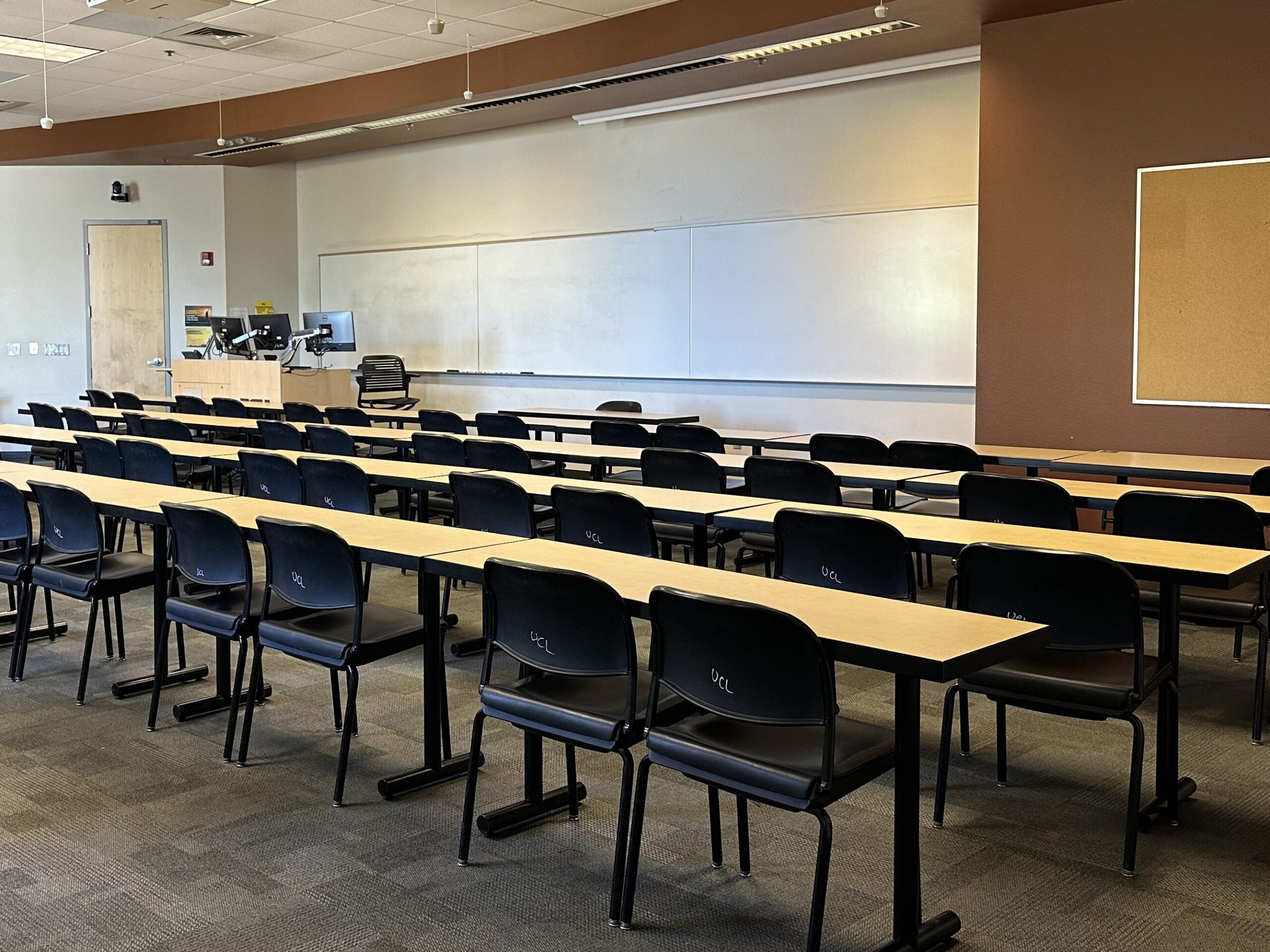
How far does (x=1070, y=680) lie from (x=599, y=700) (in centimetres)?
119

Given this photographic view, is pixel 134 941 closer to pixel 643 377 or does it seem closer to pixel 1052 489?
pixel 1052 489

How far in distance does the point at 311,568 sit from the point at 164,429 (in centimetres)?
505

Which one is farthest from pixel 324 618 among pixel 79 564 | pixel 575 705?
pixel 79 564

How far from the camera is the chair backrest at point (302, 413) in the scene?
8.70 metres

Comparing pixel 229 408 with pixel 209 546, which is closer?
pixel 209 546

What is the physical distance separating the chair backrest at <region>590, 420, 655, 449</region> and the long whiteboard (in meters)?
2.58

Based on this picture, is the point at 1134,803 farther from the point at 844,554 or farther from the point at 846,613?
the point at 844,554

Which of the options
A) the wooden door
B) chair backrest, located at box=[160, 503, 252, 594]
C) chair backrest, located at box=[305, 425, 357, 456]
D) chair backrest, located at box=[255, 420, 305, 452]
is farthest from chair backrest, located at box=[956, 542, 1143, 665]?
the wooden door

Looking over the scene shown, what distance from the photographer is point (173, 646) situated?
513cm

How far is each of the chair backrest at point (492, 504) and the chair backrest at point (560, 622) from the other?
4.98ft

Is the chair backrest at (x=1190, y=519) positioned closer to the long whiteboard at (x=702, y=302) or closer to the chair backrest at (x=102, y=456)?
the long whiteboard at (x=702, y=302)

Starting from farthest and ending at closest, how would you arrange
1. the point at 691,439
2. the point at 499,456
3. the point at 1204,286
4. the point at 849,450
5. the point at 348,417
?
the point at 348,417
the point at 691,439
the point at 1204,286
the point at 849,450
the point at 499,456

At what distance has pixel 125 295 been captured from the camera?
45.0ft

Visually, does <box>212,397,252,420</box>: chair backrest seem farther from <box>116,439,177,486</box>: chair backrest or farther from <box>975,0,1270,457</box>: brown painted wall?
<box>975,0,1270,457</box>: brown painted wall
